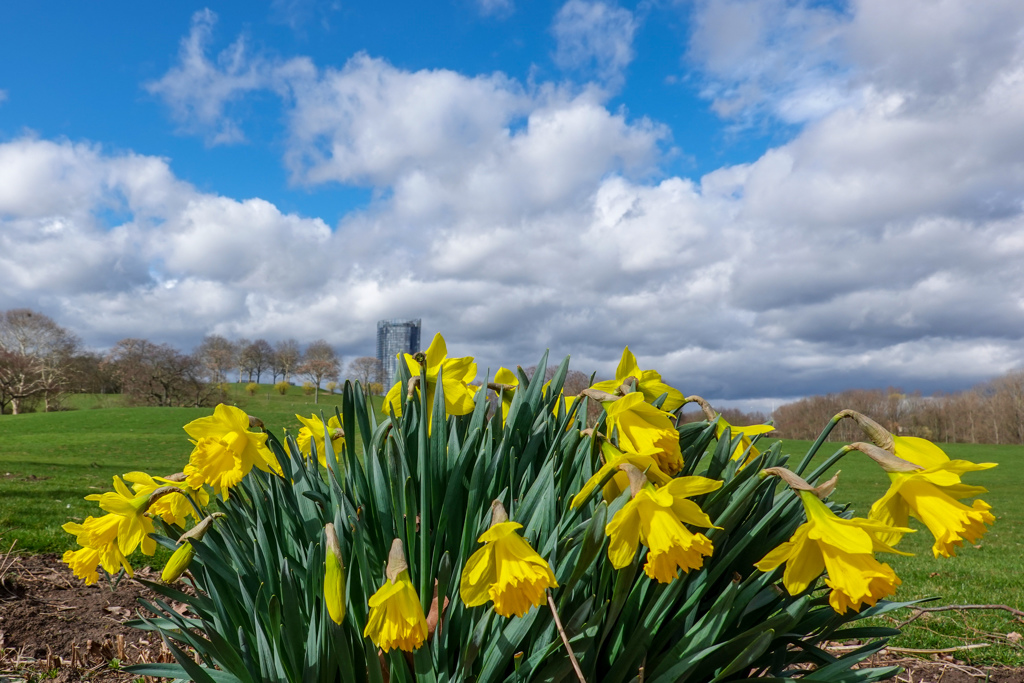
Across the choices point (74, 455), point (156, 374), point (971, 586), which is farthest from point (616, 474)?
point (156, 374)

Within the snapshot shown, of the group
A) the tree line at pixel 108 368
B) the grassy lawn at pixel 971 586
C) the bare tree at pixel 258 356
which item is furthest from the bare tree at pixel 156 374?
the grassy lawn at pixel 971 586

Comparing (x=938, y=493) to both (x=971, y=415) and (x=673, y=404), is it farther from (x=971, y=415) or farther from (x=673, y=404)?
(x=971, y=415)

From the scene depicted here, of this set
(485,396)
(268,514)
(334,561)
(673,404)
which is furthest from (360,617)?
(673,404)

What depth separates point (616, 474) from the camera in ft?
3.73

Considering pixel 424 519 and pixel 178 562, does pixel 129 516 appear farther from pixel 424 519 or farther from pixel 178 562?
pixel 424 519

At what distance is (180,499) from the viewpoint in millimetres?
1564

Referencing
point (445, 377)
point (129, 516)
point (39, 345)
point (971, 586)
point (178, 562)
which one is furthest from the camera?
point (39, 345)

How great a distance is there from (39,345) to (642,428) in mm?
50726

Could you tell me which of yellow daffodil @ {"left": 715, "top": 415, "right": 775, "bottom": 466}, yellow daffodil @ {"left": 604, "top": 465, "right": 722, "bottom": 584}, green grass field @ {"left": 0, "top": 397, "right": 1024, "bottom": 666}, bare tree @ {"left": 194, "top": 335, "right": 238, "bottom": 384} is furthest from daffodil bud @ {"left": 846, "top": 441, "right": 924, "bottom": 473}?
bare tree @ {"left": 194, "top": 335, "right": 238, "bottom": 384}

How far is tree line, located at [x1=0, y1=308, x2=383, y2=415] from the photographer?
126 ft

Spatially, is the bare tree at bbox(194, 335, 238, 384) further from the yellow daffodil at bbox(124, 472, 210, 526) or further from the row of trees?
the yellow daffodil at bbox(124, 472, 210, 526)

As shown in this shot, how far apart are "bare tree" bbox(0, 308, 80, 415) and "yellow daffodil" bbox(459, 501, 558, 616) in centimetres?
4677

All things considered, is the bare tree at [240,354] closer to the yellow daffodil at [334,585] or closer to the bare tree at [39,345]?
the bare tree at [39,345]

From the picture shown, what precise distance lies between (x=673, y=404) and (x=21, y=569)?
4.49 metres
